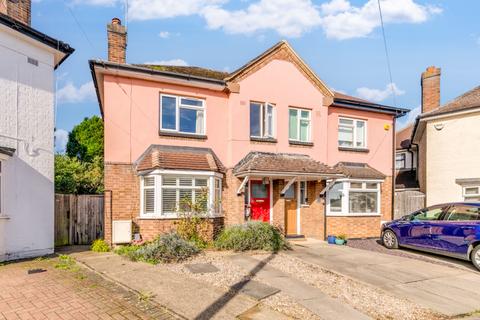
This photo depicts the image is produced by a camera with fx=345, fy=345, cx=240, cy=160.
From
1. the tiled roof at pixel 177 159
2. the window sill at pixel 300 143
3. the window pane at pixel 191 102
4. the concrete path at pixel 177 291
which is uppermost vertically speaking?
the window pane at pixel 191 102

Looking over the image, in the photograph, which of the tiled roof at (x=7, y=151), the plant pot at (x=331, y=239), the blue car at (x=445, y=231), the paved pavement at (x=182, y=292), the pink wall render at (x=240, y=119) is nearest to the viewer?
the paved pavement at (x=182, y=292)

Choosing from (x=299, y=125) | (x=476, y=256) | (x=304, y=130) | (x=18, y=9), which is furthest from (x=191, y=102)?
(x=476, y=256)

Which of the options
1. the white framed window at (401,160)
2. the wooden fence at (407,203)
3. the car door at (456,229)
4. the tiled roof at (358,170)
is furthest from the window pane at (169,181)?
the white framed window at (401,160)

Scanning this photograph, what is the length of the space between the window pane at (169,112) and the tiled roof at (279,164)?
2732 mm

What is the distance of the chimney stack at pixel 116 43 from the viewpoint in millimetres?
11445

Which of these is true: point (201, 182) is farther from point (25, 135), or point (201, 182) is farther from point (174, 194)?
point (25, 135)

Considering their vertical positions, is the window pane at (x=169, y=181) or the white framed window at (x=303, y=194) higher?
the window pane at (x=169, y=181)

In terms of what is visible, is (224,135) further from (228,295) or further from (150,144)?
(228,295)

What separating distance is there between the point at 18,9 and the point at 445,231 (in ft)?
46.7

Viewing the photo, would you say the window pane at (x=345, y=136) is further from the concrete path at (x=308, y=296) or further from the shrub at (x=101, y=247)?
the shrub at (x=101, y=247)

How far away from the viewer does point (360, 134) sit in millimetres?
15203

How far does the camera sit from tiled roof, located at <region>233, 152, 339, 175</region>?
38.3ft

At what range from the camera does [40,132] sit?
9.91 m

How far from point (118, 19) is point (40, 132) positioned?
4.85m
